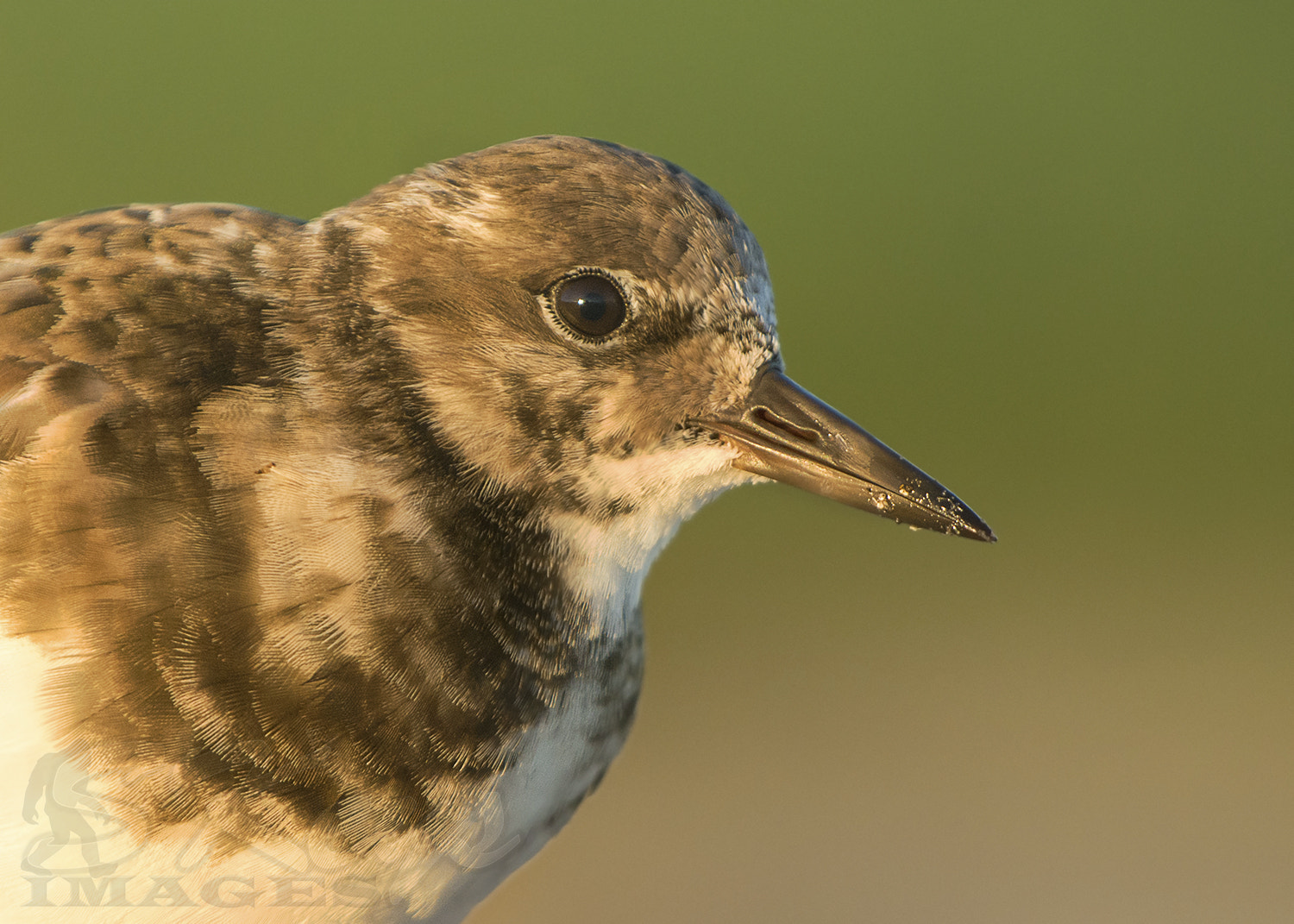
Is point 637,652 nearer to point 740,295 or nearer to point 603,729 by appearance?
point 603,729

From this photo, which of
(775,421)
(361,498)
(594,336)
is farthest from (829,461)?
(361,498)

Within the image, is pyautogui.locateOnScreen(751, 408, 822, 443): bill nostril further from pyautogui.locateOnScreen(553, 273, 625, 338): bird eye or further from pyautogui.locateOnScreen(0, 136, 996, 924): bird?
pyautogui.locateOnScreen(553, 273, 625, 338): bird eye

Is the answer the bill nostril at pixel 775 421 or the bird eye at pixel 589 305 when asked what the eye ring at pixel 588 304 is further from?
the bill nostril at pixel 775 421

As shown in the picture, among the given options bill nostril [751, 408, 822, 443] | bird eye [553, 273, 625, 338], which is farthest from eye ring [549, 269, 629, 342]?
bill nostril [751, 408, 822, 443]

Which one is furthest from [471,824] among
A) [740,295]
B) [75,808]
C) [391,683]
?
[740,295]

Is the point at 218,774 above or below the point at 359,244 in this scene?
below

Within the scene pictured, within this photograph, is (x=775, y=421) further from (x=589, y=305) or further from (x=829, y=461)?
(x=589, y=305)

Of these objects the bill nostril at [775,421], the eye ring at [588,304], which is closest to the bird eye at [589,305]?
the eye ring at [588,304]
